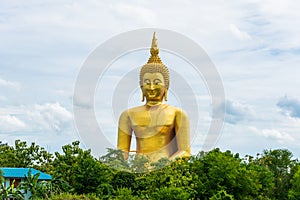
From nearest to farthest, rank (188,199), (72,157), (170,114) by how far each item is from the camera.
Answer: (188,199), (72,157), (170,114)

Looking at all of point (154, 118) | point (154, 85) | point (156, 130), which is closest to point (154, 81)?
point (154, 85)

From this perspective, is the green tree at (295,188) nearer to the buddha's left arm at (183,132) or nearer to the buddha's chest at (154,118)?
the buddha's left arm at (183,132)

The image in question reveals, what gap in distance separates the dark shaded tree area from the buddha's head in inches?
180

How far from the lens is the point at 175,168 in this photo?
29.5m

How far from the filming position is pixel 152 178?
28.8 metres

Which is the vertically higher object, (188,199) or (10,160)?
(10,160)

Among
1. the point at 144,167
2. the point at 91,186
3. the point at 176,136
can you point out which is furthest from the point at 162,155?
the point at 91,186

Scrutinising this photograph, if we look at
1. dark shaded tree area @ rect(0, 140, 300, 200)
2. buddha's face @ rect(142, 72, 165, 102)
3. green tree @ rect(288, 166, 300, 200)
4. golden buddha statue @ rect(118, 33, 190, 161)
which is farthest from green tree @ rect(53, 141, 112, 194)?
green tree @ rect(288, 166, 300, 200)

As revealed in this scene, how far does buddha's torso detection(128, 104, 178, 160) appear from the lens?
3456cm

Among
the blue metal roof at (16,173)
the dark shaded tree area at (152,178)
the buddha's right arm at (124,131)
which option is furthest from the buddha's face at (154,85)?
the blue metal roof at (16,173)

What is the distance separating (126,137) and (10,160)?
639cm

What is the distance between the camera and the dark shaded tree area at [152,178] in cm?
2775

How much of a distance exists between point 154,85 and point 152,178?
284 inches

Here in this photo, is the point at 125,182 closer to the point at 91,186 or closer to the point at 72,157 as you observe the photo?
the point at 91,186
